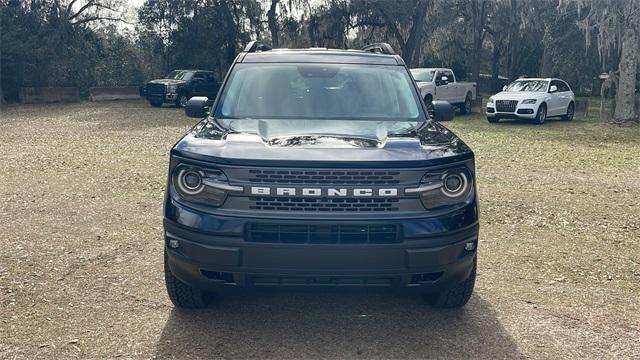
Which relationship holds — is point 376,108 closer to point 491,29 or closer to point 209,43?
point 209,43

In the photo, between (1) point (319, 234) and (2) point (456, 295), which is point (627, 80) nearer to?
(2) point (456, 295)

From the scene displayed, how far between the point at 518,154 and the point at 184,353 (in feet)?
33.2

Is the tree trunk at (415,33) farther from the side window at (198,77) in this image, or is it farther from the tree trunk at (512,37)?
the side window at (198,77)

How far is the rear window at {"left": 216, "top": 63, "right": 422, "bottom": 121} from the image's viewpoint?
452 cm

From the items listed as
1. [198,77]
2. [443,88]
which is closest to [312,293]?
[443,88]

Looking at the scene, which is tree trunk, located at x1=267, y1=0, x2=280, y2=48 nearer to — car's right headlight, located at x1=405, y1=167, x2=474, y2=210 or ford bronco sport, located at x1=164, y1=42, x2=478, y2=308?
ford bronco sport, located at x1=164, y1=42, x2=478, y2=308

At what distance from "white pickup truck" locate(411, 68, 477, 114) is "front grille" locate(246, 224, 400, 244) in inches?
659

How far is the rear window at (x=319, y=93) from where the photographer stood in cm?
452

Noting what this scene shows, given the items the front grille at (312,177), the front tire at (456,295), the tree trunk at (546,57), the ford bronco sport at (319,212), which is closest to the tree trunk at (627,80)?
the tree trunk at (546,57)

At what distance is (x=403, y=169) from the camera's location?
3.31 meters

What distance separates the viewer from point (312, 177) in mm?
3279

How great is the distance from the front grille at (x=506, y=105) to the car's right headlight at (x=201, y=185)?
1710 centimetres

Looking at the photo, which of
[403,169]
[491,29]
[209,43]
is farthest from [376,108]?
[491,29]

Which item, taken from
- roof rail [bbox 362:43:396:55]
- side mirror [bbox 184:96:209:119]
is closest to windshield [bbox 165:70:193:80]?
roof rail [bbox 362:43:396:55]
